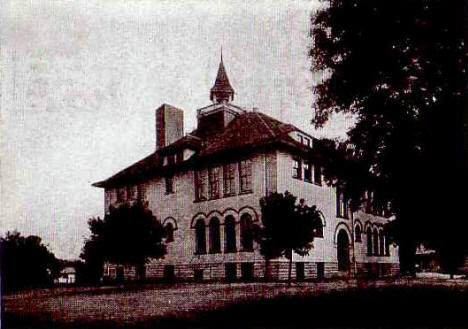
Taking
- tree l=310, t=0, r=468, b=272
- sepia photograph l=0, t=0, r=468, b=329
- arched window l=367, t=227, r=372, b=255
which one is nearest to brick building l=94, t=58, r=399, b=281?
arched window l=367, t=227, r=372, b=255

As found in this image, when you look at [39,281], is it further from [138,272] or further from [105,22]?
[138,272]

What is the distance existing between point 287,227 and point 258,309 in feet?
9.40

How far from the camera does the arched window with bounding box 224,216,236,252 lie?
12944mm

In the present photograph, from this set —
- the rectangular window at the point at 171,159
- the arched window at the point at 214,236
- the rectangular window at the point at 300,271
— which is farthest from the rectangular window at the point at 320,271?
the rectangular window at the point at 171,159

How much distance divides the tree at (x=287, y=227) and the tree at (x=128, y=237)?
12.3ft

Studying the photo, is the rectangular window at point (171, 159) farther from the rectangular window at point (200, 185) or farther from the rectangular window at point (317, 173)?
the rectangular window at point (317, 173)

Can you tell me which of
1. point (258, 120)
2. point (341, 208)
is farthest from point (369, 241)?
point (258, 120)

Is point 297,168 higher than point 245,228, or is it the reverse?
point 297,168

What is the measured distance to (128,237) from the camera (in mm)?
12438

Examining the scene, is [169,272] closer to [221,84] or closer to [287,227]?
[287,227]

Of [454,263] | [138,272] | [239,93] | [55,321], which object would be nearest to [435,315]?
[454,263]

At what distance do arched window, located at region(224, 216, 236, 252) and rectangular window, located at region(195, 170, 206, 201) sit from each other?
3.05 ft

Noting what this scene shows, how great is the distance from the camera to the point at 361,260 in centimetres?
1053

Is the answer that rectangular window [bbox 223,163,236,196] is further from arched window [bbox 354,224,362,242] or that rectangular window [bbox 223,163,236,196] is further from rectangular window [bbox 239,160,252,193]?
arched window [bbox 354,224,362,242]
